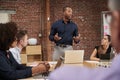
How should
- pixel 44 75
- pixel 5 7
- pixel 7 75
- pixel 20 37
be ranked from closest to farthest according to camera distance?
pixel 7 75
pixel 44 75
pixel 20 37
pixel 5 7

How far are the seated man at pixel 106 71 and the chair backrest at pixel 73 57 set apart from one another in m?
3.00

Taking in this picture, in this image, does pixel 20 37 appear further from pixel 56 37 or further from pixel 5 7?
pixel 5 7

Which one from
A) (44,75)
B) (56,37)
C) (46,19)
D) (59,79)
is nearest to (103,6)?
(46,19)

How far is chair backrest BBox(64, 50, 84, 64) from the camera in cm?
356

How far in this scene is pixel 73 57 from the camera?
11.8ft

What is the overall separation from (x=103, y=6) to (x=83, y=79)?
24.6 ft

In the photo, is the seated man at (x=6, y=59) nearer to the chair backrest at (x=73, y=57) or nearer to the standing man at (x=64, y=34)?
the chair backrest at (x=73, y=57)

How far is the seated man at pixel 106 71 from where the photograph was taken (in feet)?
1.64

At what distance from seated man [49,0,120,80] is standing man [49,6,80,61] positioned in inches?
172

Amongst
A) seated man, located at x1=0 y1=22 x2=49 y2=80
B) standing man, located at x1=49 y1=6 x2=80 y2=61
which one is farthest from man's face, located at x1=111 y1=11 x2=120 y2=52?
standing man, located at x1=49 y1=6 x2=80 y2=61

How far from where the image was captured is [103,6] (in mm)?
7844

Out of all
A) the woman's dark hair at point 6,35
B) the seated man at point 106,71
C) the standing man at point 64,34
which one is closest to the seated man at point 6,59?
the woman's dark hair at point 6,35

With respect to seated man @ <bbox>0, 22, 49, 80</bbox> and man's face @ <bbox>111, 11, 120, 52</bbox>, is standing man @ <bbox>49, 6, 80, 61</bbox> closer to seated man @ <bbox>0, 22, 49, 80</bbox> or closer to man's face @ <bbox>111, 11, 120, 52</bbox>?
seated man @ <bbox>0, 22, 49, 80</bbox>

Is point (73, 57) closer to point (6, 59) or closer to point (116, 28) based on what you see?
point (6, 59)
